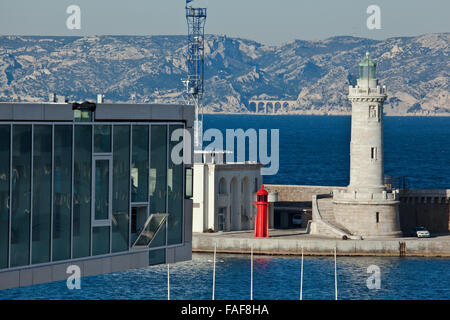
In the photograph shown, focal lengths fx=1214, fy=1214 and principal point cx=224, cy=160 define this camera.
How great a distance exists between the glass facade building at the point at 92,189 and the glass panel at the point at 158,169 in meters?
0.04

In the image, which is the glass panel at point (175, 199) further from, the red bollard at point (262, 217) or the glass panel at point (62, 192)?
the red bollard at point (262, 217)

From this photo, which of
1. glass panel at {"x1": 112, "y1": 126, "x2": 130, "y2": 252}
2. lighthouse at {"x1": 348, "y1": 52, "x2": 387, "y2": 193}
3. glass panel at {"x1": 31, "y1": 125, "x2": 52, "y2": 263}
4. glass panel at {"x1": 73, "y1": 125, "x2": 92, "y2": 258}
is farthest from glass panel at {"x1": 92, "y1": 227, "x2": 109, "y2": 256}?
lighthouse at {"x1": 348, "y1": 52, "x2": 387, "y2": 193}

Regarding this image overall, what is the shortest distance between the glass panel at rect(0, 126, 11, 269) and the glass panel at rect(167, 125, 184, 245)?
758 centimetres

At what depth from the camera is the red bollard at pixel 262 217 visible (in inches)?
3529

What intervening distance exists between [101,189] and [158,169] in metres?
2.74

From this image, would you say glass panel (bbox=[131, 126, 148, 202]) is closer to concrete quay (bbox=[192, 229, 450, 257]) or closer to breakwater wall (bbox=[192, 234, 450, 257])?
concrete quay (bbox=[192, 229, 450, 257])

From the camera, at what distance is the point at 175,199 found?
4712 cm

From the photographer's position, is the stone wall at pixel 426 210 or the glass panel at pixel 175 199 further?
the stone wall at pixel 426 210

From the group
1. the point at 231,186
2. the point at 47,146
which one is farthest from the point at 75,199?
the point at 231,186

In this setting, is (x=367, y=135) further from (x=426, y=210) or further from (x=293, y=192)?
(x=293, y=192)

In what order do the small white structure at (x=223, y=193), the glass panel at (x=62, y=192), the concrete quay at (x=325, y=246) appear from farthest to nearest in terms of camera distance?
1. the small white structure at (x=223, y=193)
2. the concrete quay at (x=325, y=246)
3. the glass panel at (x=62, y=192)

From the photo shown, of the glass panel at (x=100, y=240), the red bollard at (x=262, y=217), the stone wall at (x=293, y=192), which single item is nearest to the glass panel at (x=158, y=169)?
the glass panel at (x=100, y=240)

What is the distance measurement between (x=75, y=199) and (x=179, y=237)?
582 centimetres

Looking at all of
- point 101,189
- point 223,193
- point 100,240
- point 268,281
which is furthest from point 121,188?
point 223,193
